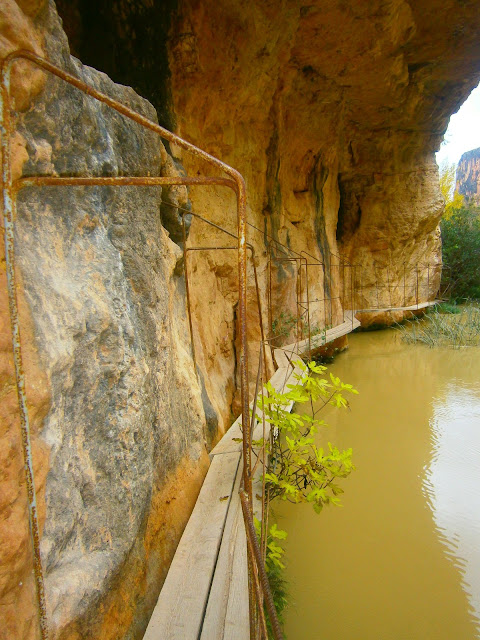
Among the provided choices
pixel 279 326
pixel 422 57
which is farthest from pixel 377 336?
pixel 422 57

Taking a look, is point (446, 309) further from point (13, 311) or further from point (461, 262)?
point (13, 311)

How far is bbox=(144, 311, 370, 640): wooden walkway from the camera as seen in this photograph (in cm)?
161

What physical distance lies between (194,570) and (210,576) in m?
0.08

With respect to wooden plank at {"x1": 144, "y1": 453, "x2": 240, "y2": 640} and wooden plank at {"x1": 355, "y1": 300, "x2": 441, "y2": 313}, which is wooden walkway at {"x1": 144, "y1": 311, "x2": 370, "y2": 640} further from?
wooden plank at {"x1": 355, "y1": 300, "x2": 441, "y2": 313}

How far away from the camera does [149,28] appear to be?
425 cm

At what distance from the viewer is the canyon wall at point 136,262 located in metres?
1.29

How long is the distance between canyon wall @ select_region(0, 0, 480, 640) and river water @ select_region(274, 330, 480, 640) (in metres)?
1.12

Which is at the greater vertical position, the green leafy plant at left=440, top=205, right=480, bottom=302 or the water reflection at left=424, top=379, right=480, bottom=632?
the green leafy plant at left=440, top=205, right=480, bottom=302

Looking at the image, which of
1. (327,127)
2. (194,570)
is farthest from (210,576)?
(327,127)

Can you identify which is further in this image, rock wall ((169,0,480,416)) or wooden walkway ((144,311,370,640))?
rock wall ((169,0,480,416))

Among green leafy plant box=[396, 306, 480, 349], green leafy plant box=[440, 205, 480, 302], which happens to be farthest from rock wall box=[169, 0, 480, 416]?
green leafy plant box=[440, 205, 480, 302]

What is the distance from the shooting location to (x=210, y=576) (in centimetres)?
186

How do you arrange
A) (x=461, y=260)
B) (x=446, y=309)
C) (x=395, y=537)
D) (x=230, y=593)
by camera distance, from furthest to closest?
1. (x=461, y=260)
2. (x=446, y=309)
3. (x=395, y=537)
4. (x=230, y=593)

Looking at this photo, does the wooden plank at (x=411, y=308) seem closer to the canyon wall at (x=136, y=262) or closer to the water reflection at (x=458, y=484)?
the canyon wall at (x=136, y=262)
